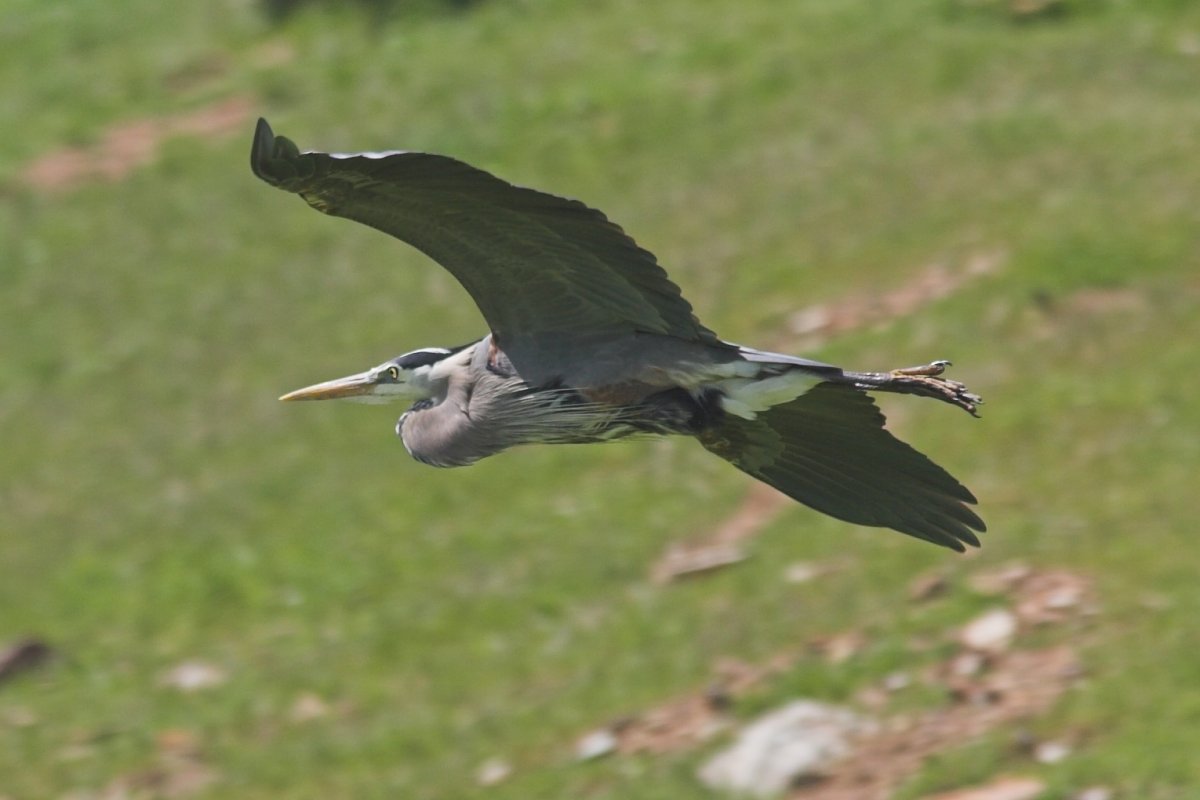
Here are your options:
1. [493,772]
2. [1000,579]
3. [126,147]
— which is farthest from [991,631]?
[126,147]

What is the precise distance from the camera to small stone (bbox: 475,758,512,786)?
394 inches

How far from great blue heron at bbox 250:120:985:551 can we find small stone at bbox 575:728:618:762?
3.23 meters

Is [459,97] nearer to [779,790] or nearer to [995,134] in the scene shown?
[995,134]

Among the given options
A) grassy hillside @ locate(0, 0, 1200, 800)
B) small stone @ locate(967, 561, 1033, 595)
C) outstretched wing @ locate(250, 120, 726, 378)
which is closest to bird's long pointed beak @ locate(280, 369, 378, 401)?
outstretched wing @ locate(250, 120, 726, 378)

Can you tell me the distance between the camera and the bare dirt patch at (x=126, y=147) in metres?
19.2

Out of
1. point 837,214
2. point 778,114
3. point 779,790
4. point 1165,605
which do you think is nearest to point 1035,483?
point 1165,605

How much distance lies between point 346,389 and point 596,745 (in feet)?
10.8

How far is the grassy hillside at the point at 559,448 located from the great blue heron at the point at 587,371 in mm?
2157

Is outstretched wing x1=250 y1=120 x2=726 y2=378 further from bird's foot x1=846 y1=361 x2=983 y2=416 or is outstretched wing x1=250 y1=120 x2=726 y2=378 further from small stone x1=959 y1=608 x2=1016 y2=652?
small stone x1=959 y1=608 x2=1016 y2=652

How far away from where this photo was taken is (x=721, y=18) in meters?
18.8

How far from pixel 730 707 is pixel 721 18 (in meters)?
10.2

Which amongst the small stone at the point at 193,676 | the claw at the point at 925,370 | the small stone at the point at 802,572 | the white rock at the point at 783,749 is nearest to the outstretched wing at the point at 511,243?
the claw at the point at 925,370

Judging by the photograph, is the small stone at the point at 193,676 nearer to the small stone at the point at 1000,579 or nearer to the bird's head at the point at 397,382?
the small stone at the point at 1000,579

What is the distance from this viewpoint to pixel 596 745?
988 centimetres
